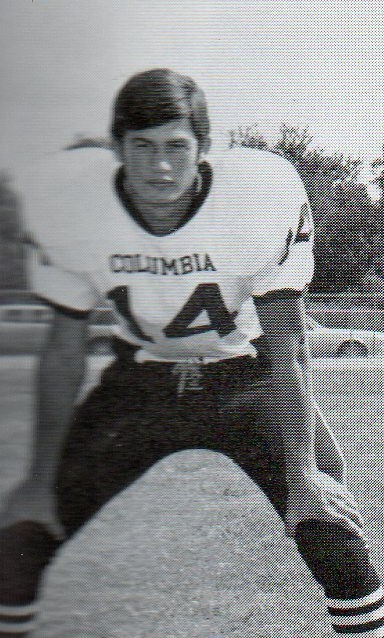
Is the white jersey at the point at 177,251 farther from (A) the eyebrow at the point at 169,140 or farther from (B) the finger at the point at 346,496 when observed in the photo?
(B) the finger at the point at 346,496

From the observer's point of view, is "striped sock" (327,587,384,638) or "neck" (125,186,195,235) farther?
"striped sock" (327,587,384,638)

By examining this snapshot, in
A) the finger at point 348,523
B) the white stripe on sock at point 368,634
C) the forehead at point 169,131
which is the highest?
the forehead at point 169,131

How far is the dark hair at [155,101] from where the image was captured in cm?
146

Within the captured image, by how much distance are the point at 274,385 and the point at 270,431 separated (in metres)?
0.10

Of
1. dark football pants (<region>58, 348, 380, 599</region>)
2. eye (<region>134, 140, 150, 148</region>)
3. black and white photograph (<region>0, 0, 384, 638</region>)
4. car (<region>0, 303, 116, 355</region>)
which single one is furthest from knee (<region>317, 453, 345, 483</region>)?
eye (<region>134, 140, 150, 148</region>)

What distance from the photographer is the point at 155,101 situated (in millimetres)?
1476

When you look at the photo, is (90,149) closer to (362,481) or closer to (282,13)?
(282,13)

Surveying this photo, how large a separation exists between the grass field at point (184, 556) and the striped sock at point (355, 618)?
0.10 feet

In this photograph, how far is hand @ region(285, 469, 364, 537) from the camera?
1.63 meters

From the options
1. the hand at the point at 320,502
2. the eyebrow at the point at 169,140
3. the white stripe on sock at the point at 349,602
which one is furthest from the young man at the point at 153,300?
the white stripe on sock at the point at 349,602

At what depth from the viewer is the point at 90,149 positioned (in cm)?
146

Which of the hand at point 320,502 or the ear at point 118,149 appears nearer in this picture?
the ear at point 118,149

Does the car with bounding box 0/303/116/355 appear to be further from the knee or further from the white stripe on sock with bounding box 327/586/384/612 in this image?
the white stripe on sock with bounding box 327/586/384/612

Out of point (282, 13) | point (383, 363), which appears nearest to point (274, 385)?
point (383, 363)
